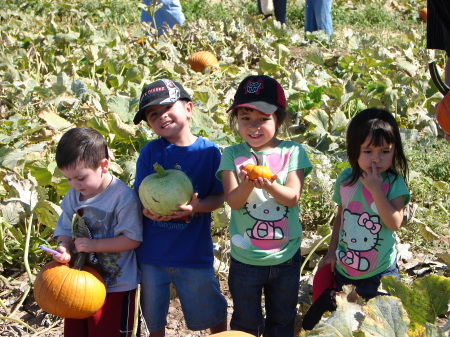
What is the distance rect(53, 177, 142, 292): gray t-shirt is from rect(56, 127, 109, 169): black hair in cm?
14

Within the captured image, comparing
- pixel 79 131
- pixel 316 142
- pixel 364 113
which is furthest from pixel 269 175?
pixel 316 142

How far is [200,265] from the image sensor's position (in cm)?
250

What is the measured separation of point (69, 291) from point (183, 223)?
0.52 metres

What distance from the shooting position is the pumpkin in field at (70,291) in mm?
2289

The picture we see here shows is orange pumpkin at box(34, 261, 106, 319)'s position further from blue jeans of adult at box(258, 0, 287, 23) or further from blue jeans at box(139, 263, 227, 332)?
blue jeans of adult at box(258, 0, 287, 23)

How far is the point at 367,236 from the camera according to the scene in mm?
2336

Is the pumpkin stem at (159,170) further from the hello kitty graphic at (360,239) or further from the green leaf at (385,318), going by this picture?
the green leaf at (385,318)

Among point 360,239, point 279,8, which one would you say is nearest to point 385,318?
point 360,239

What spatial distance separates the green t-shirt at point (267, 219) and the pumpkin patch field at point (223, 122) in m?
0.09

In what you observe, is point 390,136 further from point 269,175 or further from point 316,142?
point 316,142

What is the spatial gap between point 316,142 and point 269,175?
2292 mm

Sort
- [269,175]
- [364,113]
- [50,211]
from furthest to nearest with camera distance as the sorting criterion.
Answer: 1. [50,211]
2. [364,113]
3. [269,175]

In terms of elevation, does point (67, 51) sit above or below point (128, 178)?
above

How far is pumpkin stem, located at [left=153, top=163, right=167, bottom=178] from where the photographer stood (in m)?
2.33
